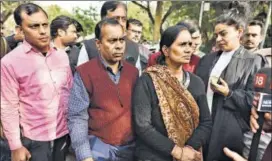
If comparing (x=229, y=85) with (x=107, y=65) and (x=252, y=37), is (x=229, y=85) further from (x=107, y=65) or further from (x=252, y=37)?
(x=252, y=37)

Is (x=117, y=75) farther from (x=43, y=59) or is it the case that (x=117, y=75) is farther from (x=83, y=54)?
(x=83, y=54)

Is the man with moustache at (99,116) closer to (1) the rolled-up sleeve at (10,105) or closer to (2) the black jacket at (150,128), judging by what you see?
(2) the black jacket at (150,128)

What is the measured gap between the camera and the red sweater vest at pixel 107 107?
198 cm

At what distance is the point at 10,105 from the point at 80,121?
459 millimetres

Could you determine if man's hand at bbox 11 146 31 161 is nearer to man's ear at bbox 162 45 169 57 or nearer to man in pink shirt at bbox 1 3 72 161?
man in pink shirt at bbox 1 3 72 161

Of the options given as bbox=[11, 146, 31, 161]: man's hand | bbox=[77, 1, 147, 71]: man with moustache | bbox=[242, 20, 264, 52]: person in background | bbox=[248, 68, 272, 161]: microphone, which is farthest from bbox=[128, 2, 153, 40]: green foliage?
bbox=[248, 68, 272, 161]: microphone

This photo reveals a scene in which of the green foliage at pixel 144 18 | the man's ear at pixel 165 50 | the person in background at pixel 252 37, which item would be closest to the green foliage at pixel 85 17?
the green foliage at pixel 144 18

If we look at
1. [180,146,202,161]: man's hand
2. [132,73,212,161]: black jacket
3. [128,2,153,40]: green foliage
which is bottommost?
[128,2,153,40]: green foliage

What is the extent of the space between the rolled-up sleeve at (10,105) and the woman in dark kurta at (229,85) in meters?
1.22

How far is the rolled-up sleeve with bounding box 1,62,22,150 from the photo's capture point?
2074 mm

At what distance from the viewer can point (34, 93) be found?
2111 mm

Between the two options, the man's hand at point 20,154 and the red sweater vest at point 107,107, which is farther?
the man's hand at point 20,154

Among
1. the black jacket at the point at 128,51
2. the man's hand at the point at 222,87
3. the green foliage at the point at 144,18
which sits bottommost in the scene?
the green foliage at the point at 144,18

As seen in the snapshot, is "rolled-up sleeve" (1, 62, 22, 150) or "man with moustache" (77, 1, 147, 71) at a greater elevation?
"man with moustache" (77, 1, 147, 71)
